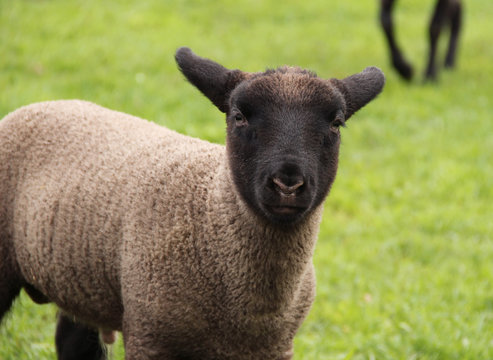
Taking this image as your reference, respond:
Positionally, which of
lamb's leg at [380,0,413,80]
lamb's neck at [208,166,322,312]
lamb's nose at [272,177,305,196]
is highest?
lamb's nose at [272,177,305,196]

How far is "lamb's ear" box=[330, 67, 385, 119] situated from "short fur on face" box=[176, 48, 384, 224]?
0.14m

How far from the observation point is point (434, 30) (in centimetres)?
1218

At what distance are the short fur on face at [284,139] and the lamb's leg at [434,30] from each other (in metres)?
9.40

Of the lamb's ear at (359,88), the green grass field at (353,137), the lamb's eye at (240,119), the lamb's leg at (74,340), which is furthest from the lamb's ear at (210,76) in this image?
the green grass field at (353,137)

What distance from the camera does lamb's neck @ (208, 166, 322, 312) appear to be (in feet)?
10.9

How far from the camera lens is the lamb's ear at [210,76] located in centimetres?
349

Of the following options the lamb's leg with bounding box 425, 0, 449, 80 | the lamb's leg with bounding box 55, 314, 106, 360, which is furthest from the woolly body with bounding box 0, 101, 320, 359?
the lamb's leg with bounding box 425, 0, 449, 80

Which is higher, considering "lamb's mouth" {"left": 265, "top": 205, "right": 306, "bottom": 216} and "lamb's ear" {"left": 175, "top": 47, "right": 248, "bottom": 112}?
"lamb's ear" {"left": 175, "top": 47, "right": 248, "bottom": 112}

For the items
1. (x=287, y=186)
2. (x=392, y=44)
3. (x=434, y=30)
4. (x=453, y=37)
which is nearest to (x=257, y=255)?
(x=287, y=186)

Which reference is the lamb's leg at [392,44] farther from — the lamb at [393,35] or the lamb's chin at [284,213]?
the lamb's chin at [284,213]

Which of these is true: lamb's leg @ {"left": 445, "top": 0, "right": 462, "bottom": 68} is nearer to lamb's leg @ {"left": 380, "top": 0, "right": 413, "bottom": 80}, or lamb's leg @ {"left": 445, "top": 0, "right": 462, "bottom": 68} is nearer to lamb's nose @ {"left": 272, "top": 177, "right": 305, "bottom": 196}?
lamb's leg @ {"left": 380, "top": 0, "right": 413, "bottom": 80}

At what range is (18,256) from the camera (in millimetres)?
3865

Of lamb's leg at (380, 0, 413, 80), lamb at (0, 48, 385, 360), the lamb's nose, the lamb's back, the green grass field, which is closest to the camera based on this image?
the lamb's nose

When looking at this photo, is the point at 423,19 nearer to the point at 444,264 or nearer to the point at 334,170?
the point at 444,264
